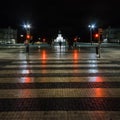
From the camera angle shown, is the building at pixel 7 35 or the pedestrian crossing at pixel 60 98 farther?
the building at pixel 7 35

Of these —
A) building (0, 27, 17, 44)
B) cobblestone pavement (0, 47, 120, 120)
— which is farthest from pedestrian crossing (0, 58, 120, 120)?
building (0, 27, 17, 44)

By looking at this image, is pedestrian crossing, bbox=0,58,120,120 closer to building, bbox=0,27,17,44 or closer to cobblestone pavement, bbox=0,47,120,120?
cobblestone pavement, bbox=0,47,120,120

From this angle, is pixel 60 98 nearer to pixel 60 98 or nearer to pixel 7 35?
pixel 60 98

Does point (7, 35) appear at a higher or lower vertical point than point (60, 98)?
higher

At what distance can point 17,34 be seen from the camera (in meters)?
154

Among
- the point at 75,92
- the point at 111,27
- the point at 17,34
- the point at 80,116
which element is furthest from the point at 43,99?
the point at 17,34

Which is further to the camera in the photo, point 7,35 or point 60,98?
point 7,35

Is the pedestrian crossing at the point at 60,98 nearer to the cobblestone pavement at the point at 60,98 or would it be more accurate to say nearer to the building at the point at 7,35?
the cobblestone pavement at the point at 60,98

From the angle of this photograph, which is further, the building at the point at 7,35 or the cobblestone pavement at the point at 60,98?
the building at the point at 7,35

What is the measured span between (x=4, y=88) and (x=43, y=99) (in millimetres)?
2510

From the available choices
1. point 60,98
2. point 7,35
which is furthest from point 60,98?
point 7,35

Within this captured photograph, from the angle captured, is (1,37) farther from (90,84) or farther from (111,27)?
(90,84)

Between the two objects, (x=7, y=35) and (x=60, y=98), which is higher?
(x=7, y=35)

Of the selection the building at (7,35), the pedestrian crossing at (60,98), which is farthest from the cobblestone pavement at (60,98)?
the building at (7,35)
